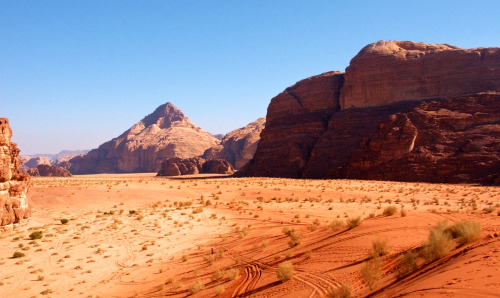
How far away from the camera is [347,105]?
6606 cm

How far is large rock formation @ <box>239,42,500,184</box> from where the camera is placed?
46.0 metres

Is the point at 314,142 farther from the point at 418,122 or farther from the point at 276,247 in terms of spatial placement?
the point at 276,247

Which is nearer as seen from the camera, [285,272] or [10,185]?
[285,272]

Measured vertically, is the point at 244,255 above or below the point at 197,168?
below

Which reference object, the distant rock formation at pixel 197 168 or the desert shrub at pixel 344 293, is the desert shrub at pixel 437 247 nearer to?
the desert shrub at pixel 344 293

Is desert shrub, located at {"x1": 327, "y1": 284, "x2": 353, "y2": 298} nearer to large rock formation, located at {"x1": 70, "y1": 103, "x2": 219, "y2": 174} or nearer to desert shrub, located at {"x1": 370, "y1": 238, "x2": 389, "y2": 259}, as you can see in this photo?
desert shrub, located at {"x1": 370, "y1": 238, "x2": 389, "y2": 259}

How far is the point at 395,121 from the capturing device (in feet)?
173

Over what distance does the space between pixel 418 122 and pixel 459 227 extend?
46628 mm

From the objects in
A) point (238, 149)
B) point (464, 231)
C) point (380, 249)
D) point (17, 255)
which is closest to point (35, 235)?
point (17, 255)

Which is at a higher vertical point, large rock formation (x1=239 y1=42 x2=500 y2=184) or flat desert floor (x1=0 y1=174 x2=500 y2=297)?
large rock formation (x1=239 y1=42 x2=500 y2=184)

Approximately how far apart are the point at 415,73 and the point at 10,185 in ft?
194

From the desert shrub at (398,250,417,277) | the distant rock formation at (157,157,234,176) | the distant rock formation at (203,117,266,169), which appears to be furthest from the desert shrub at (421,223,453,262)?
the distant rock formation at (203,117,266,169)

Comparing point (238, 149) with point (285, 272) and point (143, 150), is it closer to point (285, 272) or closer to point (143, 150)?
point (143, 150)

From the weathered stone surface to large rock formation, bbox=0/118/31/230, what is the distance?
55826mm
